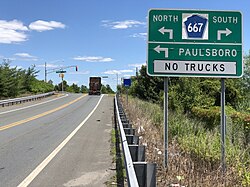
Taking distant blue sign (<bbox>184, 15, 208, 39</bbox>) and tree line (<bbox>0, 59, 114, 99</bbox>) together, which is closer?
distant blue sign (<bbox>184, 15, 208, 39</bbox>)

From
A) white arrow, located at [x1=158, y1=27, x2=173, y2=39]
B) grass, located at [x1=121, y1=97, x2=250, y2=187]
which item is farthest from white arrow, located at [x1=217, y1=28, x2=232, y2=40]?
grass, located at [x1=121, y1=97, x2=250, y2=187]

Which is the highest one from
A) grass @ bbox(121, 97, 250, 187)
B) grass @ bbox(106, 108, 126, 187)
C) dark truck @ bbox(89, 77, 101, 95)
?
dark truck @ bbox(89, 77, 101, 95)

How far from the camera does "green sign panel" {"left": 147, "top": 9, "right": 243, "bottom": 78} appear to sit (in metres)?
6.49

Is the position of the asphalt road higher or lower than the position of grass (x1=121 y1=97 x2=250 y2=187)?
lower

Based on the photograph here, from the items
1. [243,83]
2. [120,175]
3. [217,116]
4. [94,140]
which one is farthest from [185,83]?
[120,175]

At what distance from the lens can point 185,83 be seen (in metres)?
33.3

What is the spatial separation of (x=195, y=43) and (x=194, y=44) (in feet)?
0.08

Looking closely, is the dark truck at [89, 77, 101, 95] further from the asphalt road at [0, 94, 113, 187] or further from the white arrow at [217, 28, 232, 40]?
the white arrow at [217, 28, 232, 40]

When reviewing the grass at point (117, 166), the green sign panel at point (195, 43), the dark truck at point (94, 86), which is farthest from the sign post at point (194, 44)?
the dark truck at point (94, 86)

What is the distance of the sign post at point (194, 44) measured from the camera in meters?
6.49

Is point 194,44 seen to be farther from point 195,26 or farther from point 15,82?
point 15,82

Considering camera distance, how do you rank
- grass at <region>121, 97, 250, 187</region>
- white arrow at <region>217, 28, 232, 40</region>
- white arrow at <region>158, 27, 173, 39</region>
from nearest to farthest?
grass at <region>121, 97, 250, 187</region> → white arrow at <region>217, 28, 232, 40</region> → white arrow at <region>158, 27, 173, 39</region>

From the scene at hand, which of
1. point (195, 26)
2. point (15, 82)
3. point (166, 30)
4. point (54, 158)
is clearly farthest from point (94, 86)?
point (195, 26)

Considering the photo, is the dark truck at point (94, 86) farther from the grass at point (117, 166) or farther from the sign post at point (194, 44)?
the sign post at point (194, 44)
